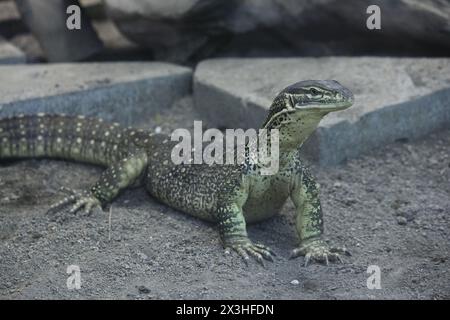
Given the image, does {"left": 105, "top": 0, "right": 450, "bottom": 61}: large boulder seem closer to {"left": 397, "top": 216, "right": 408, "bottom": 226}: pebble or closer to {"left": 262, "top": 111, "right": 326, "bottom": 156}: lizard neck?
{"left": 397, "top": 216, "right": 408, "bottom": 226}: pebble

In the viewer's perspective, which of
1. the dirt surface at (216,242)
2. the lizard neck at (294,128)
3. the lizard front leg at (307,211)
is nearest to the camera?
the dirt surface at (216,242)

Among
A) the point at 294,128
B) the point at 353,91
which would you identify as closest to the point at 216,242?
the point at 294,128

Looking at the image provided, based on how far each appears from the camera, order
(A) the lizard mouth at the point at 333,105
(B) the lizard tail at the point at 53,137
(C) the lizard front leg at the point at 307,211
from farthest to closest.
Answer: (B) the lizard tail at the point at 53,137 < (C) the lizard front leg at the point at 307,211 < (A) the lizard mouth at the point at 333,105

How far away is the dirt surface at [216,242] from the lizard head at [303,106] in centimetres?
104

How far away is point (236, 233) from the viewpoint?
6.18 m

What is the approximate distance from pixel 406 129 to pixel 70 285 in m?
4.25

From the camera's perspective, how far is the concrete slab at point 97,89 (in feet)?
28.2

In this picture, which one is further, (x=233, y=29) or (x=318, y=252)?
(x=233, y=29)

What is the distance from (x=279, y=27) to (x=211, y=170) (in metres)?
3.50

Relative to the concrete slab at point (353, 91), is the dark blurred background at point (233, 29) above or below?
above

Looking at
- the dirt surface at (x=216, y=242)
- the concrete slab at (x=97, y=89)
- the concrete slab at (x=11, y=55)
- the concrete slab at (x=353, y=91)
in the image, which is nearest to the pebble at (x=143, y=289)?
the dirt surface at (x=216, y=242)

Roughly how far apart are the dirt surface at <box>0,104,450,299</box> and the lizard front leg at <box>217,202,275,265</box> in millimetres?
87

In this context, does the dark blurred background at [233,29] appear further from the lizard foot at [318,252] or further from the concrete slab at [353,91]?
the lizard foot at [318,252]

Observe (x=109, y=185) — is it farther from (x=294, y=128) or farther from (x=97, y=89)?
(x=294, y=128)
